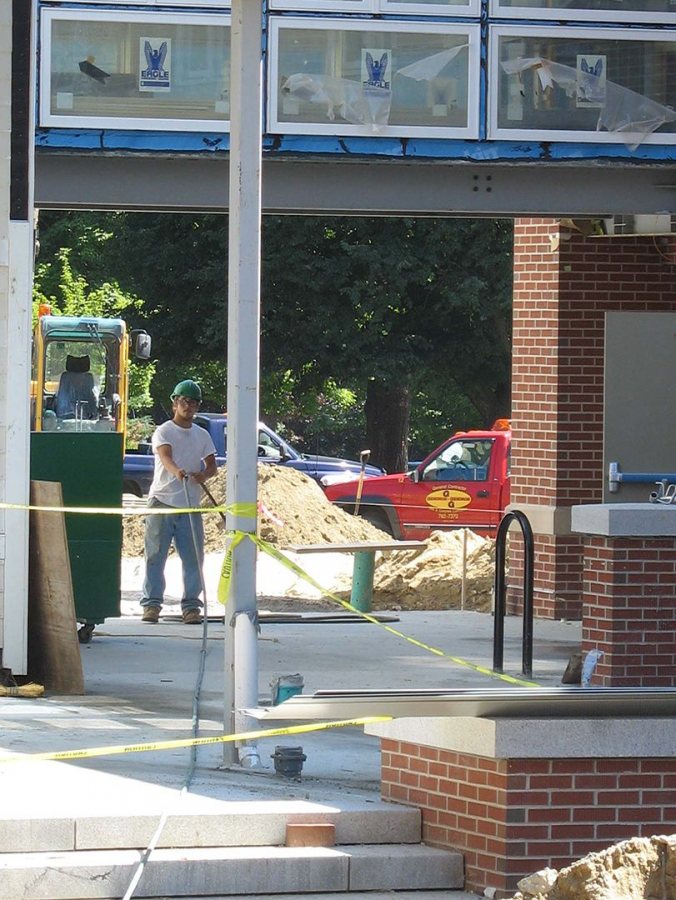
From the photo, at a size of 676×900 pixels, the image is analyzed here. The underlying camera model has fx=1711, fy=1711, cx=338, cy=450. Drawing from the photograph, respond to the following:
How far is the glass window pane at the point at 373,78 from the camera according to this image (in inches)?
485

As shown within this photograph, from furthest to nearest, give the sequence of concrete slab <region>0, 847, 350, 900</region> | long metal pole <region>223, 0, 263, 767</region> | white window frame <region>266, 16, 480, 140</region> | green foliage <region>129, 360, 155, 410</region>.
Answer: green foliage <region>129, 360, 155, 410</region>, white window frame <region>266, 16, 480, 140</region>, long metal pole <region>223, 0, 263, 767</region>, concrete slab <region>0, 847, 350, 900</region>

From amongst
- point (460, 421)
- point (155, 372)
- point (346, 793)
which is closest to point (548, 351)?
point (346, 793)

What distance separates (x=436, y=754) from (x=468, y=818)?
338 millimetres

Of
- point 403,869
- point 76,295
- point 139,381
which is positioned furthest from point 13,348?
point 139,381

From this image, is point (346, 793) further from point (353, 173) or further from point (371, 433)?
point (371, 433)

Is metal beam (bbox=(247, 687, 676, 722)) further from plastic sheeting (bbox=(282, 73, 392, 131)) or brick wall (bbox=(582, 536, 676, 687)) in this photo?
plastic sheeting (bbox=(282, 73, 392, 131))

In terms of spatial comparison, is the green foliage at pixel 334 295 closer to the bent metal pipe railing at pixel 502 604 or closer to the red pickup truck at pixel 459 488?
the red pickup truck at pixel 459 488

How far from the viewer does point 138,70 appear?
12219mm

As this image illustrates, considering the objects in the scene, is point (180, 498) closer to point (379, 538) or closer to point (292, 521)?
point (379, 538)

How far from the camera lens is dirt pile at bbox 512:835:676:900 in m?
5.86

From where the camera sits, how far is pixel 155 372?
41.3 meters

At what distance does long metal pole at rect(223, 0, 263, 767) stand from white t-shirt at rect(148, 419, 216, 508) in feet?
20.1

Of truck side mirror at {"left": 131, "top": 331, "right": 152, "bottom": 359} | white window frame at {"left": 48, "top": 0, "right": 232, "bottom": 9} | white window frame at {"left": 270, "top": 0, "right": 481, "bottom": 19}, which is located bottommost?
truck side mirror at {"left": 131, "top": 331, "right": 152, "bottom": 359}

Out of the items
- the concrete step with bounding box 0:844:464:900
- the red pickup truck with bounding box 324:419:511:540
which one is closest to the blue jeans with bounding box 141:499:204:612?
the concrete step with bounding box 0:844:464:900
